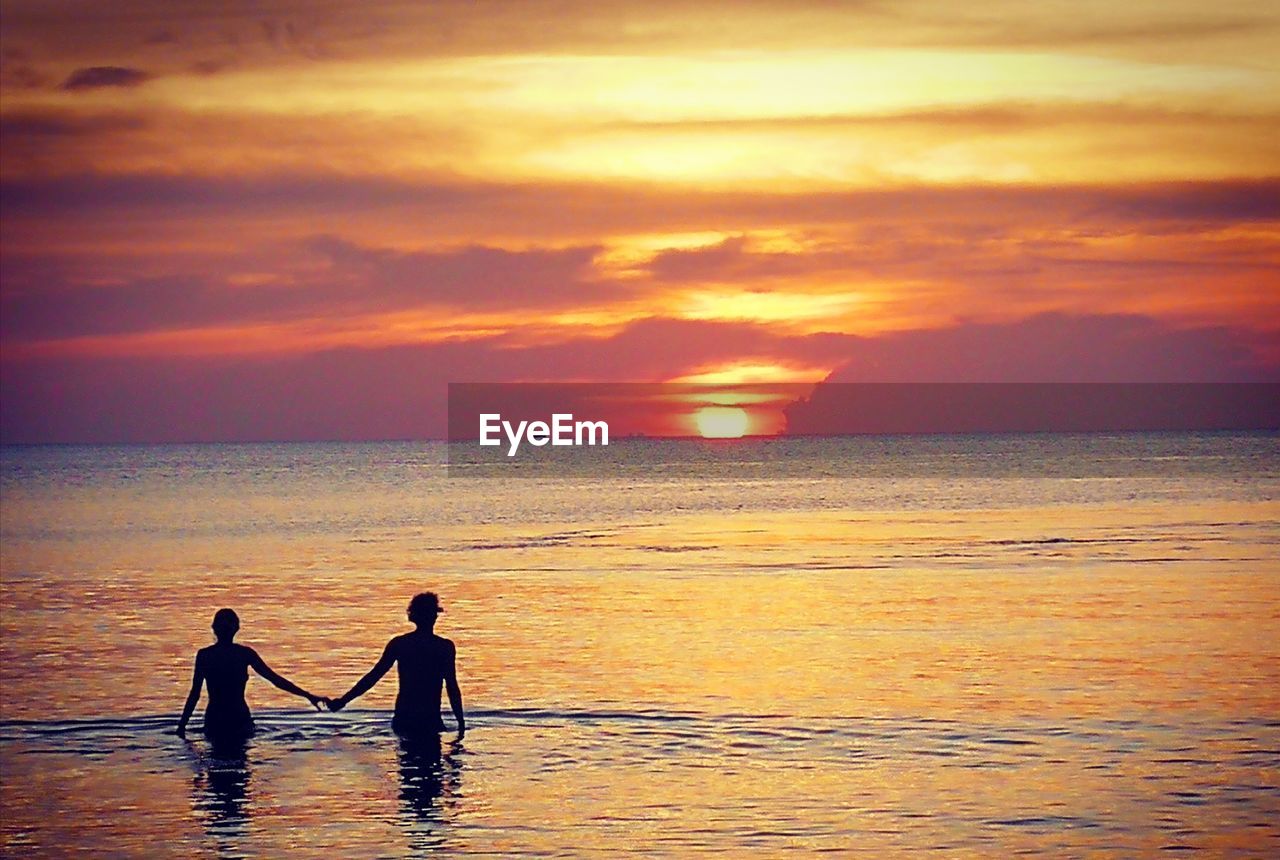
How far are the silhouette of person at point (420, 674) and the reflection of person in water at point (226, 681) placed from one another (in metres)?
0.88

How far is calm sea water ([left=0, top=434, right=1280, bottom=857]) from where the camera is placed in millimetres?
14414

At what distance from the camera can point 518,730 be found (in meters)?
19.0

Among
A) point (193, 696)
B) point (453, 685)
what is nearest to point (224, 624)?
point (193, 696)

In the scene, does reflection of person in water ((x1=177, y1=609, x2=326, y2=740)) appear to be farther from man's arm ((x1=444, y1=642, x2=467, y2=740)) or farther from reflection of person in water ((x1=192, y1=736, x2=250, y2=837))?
man's arm ((x1=444, y1=642, x2=467, y2=740))

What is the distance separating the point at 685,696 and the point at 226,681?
6.24m

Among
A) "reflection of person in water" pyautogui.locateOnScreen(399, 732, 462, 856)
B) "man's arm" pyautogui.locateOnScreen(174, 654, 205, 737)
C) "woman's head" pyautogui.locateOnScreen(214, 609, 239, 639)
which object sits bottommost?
"reflection of person in water" pyautogui.locateOnScreen(399, 732, 462, 856)

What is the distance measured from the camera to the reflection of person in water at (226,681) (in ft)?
55.4

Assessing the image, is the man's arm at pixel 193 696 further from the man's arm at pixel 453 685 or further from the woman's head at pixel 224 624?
the man's arm at pixel 453 685

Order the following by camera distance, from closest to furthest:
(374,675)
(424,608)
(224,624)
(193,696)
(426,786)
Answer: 1. (426,786)
2. (424,608)
3. (224,624)
4. (374,675)
5. (193,696)

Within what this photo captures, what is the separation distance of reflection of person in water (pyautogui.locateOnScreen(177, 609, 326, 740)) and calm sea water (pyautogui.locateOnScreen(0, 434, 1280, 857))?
0.34 meters

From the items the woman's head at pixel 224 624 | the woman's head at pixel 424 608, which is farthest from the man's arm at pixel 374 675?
the woman's head at pixel 224 624

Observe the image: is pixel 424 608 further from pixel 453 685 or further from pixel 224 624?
pixel 224 624

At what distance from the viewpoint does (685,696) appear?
2127 cm

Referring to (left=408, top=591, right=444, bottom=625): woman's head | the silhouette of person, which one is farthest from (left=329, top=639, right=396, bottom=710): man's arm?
(left=408, top=591, right=444, bottom=625): woman's head
